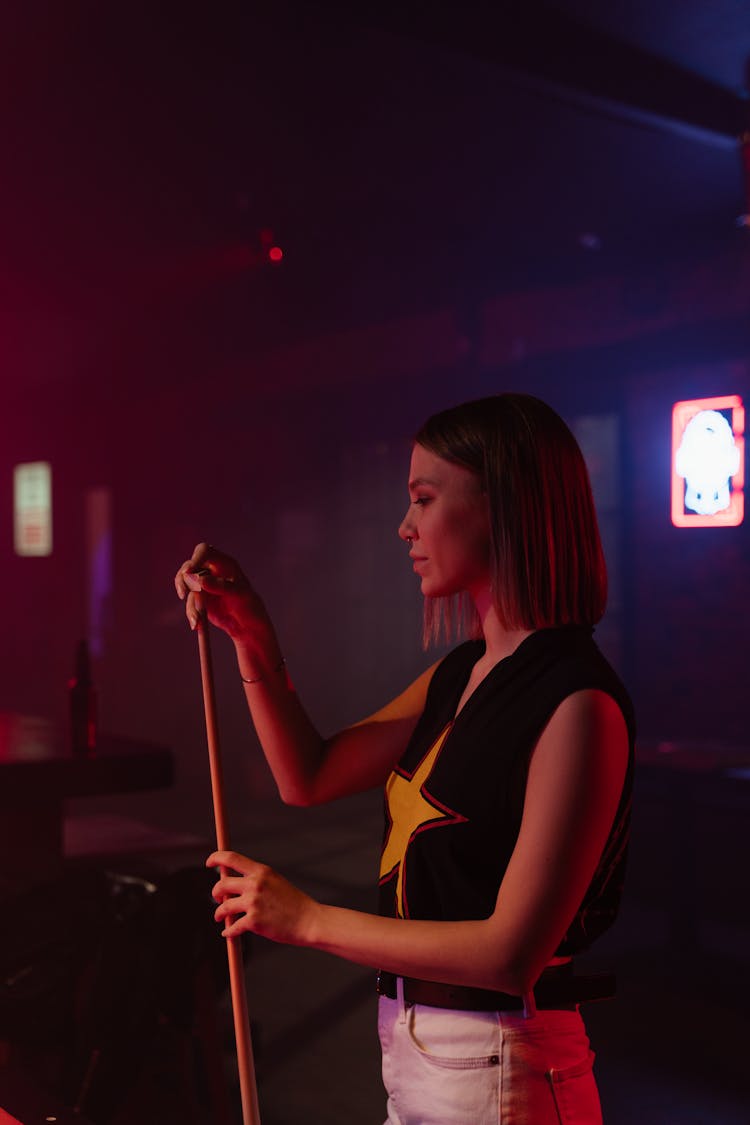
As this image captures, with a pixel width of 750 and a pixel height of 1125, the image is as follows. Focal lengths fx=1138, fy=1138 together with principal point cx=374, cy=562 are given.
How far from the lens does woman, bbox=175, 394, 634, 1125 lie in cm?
99

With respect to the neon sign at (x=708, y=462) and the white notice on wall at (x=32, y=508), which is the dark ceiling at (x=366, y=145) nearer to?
the neon sign at (x=708, y=462)

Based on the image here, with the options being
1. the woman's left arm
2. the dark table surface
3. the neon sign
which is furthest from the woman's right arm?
the neon sign

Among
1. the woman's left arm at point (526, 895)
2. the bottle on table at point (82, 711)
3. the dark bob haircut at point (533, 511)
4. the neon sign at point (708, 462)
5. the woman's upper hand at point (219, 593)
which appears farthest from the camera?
the neon sign at point (708, 462)

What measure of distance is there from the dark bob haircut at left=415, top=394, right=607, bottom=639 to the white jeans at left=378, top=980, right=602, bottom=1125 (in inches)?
15.1

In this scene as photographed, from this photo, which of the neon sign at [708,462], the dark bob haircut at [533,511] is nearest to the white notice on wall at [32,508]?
the neon sign at [708,462]

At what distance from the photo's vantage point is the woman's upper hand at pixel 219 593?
1.23 meters

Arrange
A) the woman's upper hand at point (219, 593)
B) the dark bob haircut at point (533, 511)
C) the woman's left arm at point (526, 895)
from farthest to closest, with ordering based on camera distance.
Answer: the woman's upper hand at point (219, 593) → the dark bob haircut at point (533, 511) → the woman's left arm at point (526, 895)

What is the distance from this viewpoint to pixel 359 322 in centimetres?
773

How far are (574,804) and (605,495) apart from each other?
507 cm

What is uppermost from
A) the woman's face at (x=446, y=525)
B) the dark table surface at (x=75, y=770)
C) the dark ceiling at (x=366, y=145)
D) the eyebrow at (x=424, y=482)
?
the dark ceiling at (x=366, y=145)

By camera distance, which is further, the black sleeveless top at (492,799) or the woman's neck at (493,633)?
the woman's neck at (493,633)

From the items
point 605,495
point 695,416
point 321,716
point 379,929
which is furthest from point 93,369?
point 379,929

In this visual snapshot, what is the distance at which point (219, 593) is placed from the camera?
50.1 inches

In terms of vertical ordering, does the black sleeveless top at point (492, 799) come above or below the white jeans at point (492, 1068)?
above
